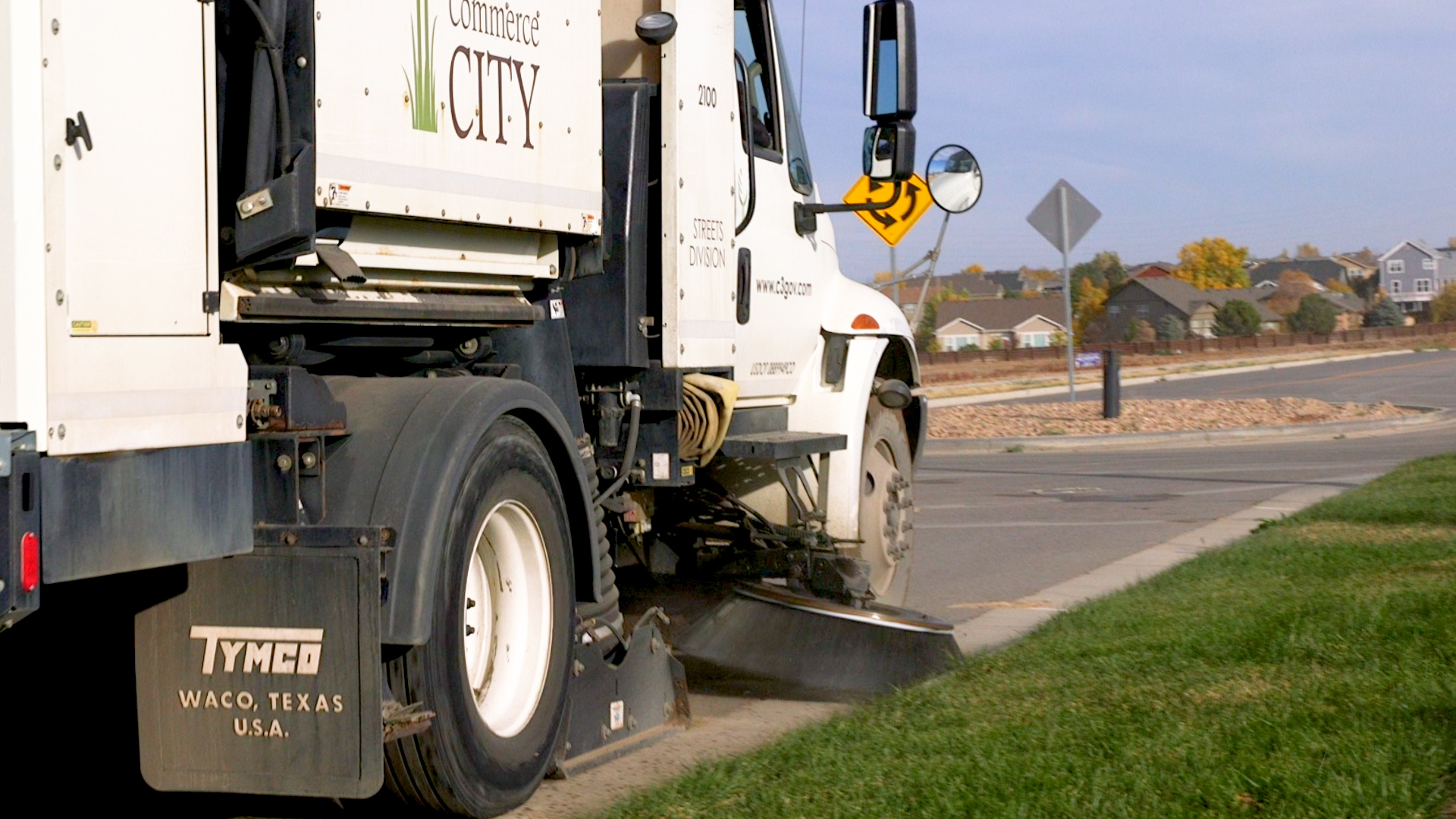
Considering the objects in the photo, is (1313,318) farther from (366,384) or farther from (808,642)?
(366,384)

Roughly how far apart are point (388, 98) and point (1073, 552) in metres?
7.85

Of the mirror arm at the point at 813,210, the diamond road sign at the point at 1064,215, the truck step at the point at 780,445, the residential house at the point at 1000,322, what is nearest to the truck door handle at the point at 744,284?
the truck step at the point at 780,445

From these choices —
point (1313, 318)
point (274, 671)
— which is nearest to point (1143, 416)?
point (274, 671)

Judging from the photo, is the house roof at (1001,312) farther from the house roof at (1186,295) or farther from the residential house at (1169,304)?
the house roof at (1186,295)

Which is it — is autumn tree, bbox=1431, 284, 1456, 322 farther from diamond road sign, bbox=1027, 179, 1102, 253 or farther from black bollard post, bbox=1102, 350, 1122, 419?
diamond road sign, bbox=1027, 179, 1102, 253

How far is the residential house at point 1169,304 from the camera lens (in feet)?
317

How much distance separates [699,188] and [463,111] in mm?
1853

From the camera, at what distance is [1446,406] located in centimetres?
2931

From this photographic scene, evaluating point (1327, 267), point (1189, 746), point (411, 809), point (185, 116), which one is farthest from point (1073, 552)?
point (1327, 267)

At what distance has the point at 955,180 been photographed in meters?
9.77

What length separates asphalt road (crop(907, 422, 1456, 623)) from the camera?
34.8ft

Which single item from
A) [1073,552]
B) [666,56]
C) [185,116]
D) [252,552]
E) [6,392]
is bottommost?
[1073,552]

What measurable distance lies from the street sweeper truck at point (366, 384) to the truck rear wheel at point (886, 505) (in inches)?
57.3

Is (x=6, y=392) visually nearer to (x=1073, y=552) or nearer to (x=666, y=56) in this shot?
(x=666, y=56)
